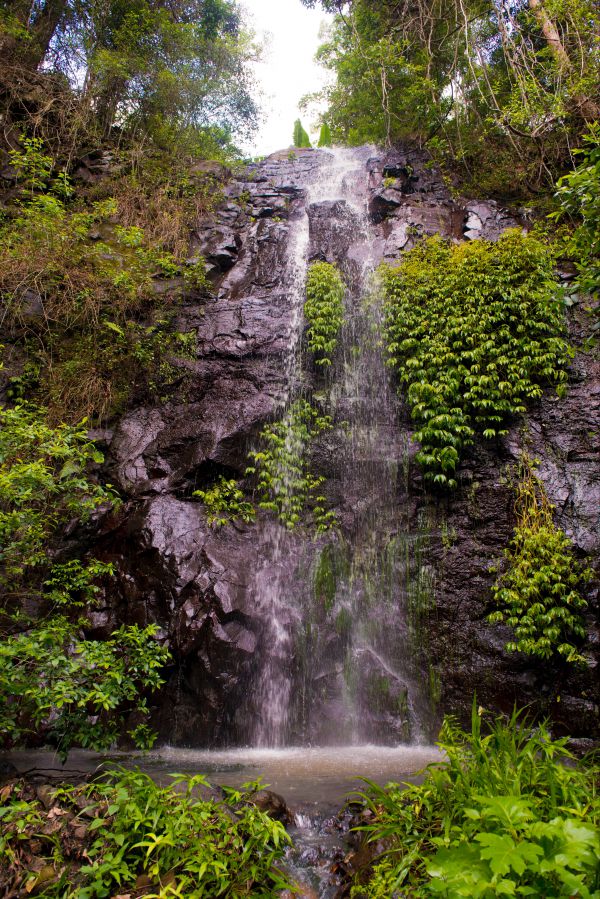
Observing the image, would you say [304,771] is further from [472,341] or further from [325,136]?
[325,136]

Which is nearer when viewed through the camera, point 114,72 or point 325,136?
point 114,72

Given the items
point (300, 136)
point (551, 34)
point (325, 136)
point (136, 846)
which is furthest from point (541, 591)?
point (300, 136)

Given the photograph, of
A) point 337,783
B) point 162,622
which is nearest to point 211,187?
point 162,622

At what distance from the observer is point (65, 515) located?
7219 mm

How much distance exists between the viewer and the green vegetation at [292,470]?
300 inches

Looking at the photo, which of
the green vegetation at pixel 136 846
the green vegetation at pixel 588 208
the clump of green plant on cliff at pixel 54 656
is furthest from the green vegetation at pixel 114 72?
the green vegetation at pixel 136 846

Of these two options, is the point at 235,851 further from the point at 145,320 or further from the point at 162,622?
the point at 145,320

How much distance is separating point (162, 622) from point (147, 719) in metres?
1.05

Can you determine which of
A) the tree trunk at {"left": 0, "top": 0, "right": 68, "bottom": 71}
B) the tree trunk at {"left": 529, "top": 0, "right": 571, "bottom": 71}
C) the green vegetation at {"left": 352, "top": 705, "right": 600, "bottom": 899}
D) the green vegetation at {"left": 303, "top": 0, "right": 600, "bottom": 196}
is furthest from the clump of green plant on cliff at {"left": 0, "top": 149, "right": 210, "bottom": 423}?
the tree trunk at {"left": 529, "top": 0, "right": 571, "bottom": 71}

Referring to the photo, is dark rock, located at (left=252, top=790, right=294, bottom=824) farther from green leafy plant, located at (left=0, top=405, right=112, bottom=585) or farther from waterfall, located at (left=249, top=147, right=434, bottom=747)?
green leafy plant, located at (left=0, top=405, right=112, bottom=585)

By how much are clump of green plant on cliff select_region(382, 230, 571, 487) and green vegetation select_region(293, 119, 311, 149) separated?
12530mm

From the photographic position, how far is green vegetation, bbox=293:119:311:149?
1847cm

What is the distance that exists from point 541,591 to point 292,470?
371 cm

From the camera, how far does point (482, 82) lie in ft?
41.1
